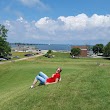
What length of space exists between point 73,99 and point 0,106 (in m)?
3.43

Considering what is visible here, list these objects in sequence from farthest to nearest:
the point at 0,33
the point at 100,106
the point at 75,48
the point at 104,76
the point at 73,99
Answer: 1. the point at 75,48
2. the point at 0,33
3. the point at 104,76
4. the point at 73,99
5. the point at 100,106

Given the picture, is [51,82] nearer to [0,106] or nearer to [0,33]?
[0,106]

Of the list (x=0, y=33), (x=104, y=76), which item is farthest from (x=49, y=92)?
(x=0, y=33)

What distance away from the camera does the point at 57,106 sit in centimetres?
1174

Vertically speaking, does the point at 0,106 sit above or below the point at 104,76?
below

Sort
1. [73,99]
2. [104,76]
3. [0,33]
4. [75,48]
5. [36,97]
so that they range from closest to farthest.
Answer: [73,99] → [36,97] → [104,76] → [0,33] → [75,48]

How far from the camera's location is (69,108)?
11.5 m

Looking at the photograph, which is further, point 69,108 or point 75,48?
point 75,48

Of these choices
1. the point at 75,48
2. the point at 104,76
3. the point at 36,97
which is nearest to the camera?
the point at 36,97

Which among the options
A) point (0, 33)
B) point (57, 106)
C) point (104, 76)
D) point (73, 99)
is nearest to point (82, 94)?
A: point (73, 99)

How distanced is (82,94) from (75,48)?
454 feet

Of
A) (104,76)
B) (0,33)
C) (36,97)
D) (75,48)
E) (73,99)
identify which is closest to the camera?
(73,99)

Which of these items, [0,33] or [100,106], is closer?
[100,106]

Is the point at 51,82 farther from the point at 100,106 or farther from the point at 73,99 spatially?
the point at 100,106
